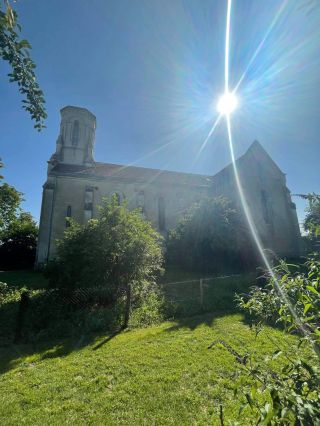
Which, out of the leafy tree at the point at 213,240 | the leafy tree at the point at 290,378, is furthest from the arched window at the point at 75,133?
the leafy tree at the point at 290,378

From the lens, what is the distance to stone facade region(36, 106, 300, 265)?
24.6 metres

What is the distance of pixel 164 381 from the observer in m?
4.30

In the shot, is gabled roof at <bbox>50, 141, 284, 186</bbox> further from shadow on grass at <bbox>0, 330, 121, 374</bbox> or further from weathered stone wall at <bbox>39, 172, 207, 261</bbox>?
shadow on grass at <bbox>0, 330, 121, 374</bbox>

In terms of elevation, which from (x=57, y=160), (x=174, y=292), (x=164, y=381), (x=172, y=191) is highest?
(x=57, y=160)

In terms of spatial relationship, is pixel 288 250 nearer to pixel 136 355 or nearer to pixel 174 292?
pixel 174 292

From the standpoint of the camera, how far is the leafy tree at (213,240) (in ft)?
55.4

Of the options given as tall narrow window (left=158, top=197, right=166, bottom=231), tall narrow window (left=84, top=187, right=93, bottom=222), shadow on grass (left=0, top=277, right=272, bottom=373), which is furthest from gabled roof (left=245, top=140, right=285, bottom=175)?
shadow on grass (left=0, top=277, right=272, bottom=373)

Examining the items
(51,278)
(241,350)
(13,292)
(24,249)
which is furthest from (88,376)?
(24,249)

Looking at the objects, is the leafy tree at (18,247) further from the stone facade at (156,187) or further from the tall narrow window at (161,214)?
the tall narrow window at (161,214)

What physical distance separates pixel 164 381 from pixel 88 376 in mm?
1454

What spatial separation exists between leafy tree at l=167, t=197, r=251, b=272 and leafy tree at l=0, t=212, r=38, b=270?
64.0ft

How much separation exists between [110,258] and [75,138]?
22.9 meters

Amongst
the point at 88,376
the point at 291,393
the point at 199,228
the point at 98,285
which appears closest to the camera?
the point at 291,393

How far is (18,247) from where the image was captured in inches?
1110
